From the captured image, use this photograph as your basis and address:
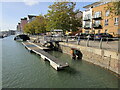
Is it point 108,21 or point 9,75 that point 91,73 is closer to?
point 9,75

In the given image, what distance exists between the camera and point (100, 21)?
101 ft

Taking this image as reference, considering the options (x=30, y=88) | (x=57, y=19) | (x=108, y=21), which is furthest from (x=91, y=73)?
(x=108, y=21)

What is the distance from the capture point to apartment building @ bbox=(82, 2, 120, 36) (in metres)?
26.6

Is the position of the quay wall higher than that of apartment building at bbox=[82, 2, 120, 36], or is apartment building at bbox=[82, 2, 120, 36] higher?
apartment building at bbox=[82, 2, 120, 36]

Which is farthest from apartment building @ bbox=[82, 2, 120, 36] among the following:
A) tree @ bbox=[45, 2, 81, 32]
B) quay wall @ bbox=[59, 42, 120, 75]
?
quay wall @ bbox=[59, 42, 120, 75]

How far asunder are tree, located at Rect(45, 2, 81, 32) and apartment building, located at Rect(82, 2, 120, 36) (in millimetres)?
7437

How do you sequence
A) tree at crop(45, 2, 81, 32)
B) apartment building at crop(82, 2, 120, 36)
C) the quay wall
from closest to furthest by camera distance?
the quay wall, tree at crop(45, 2, 81, 32), apartment building at crop(82, 2, 120, 36)

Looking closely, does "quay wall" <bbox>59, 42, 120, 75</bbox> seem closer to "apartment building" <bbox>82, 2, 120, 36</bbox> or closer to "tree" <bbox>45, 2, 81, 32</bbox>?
"tree" <bbox>45, 2, 81, 32</bbox>

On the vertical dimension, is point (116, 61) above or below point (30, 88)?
above

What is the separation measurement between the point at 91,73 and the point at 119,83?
2273 millimetres

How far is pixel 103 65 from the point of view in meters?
10.5

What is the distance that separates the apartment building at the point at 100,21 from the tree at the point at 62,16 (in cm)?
744

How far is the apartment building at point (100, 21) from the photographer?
26.6m

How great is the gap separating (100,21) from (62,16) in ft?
39.9
